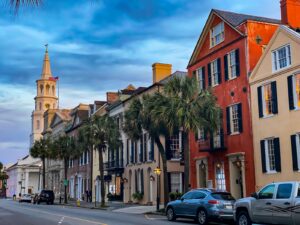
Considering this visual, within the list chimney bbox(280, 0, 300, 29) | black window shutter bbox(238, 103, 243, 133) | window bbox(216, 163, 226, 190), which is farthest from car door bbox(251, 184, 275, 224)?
chimney bbox(280, 0, 300, 29)

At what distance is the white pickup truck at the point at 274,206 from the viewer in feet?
49.9

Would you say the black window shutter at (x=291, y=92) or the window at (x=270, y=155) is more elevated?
the black window shutter at (x=291, y=92)

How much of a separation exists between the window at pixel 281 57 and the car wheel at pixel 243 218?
1262cm

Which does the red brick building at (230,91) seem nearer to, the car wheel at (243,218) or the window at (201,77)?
the window at (201,77)

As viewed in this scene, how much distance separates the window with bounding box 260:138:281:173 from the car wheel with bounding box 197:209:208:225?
25.4ft

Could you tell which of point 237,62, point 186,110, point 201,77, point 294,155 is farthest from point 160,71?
point 294,155

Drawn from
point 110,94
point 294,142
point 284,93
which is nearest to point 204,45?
point 284,93

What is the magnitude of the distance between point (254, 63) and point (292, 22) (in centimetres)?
409

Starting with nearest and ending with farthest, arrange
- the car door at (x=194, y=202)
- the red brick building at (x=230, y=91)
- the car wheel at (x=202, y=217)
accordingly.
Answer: the car wheel at (x=202, y=217), the car door at (x=194, y=202), the red brick building at (x=230, y=91)

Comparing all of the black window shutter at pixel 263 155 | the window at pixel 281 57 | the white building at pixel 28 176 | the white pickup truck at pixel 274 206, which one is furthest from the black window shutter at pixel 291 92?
the white building at pixel 28 176

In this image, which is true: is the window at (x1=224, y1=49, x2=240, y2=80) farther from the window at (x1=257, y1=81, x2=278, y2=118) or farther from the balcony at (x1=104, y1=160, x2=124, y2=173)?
the balcony at (x1=104, y1=160, x2=124, y2=173)

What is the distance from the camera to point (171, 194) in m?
36.2

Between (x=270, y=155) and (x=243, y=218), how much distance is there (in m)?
11.6

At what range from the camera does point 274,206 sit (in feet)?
52.1
